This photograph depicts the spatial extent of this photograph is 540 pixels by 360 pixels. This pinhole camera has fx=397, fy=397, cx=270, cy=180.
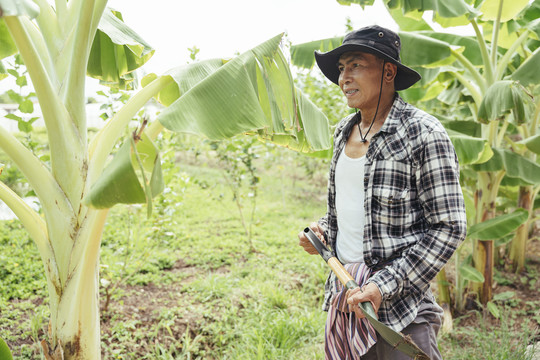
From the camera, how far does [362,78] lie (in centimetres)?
158

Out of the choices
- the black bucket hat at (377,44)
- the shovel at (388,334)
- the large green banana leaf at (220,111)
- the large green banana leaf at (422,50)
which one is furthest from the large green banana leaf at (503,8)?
the shovel at (388,334)

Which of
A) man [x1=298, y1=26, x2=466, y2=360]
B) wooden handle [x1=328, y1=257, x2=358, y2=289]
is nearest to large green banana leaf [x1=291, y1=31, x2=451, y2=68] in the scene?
man [x1=298, y1=26, x2=466, y2=360]

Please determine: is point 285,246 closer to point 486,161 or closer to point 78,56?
point 486,161

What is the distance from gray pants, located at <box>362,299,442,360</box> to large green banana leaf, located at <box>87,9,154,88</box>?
2144 millimetres

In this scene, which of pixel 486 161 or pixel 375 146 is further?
pixel 486 161

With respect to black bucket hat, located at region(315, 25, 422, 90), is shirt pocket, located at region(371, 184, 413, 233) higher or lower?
lower

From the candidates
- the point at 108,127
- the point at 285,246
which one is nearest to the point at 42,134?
the point at 285,246

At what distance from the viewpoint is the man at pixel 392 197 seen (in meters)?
1.41

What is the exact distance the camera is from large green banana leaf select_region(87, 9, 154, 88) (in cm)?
256

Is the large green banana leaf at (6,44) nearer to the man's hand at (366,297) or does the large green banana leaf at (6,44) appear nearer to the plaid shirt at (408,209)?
the plaid shirt at (408,209)

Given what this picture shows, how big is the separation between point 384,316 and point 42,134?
941 centimetres

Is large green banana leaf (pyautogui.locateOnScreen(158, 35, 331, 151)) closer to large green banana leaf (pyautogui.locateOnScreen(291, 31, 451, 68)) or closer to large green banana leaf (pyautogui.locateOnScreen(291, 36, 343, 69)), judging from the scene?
large green banana leaf (pyautogui.locateOnScreen(291, 31, 451, 68))

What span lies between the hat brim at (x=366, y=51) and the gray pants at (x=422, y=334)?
0.90 meters

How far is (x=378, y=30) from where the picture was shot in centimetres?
155
